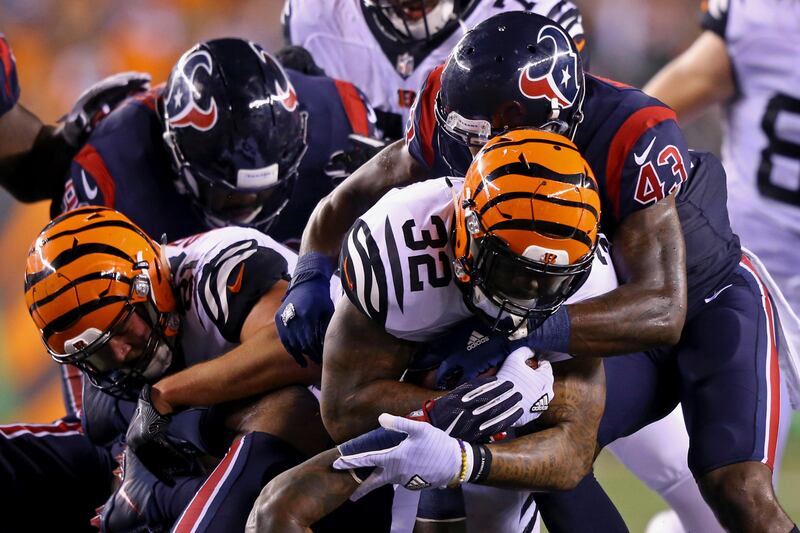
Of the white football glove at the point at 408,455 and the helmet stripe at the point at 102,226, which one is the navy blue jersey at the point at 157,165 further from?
the white football glove at the point at 408,455

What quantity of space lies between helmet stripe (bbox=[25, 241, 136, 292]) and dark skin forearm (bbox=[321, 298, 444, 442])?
625 mm

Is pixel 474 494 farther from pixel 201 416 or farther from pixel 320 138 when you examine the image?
pixel 320 138

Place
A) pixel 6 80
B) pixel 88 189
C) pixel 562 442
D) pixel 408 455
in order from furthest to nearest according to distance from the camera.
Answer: pixel 6 80 → pixel 88 189 → pixel 562 442 → pixel 408 455

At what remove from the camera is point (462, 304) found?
8.72ft

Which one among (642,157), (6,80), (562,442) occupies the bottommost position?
(562,442)

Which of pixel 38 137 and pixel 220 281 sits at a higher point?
pixel 38 137

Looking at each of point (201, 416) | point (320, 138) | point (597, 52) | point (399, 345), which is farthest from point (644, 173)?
point (597, 52)

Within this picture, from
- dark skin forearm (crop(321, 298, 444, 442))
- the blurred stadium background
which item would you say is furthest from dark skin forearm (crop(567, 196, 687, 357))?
the blurred stadium background

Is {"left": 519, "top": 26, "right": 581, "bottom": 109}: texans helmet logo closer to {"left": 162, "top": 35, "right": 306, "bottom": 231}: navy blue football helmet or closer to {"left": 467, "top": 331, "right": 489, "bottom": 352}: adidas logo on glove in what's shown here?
{"left": 467, "top": 331, "right": 489, "bottom": 352}: adidas logo on glove

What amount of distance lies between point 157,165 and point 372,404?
1549 millimetres

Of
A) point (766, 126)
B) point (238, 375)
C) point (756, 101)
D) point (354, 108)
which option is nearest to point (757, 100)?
point (756, 101)

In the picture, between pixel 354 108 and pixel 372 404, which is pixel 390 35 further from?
pixel 372 404

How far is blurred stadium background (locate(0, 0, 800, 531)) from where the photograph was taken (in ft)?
20.4

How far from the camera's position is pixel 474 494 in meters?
3.02
